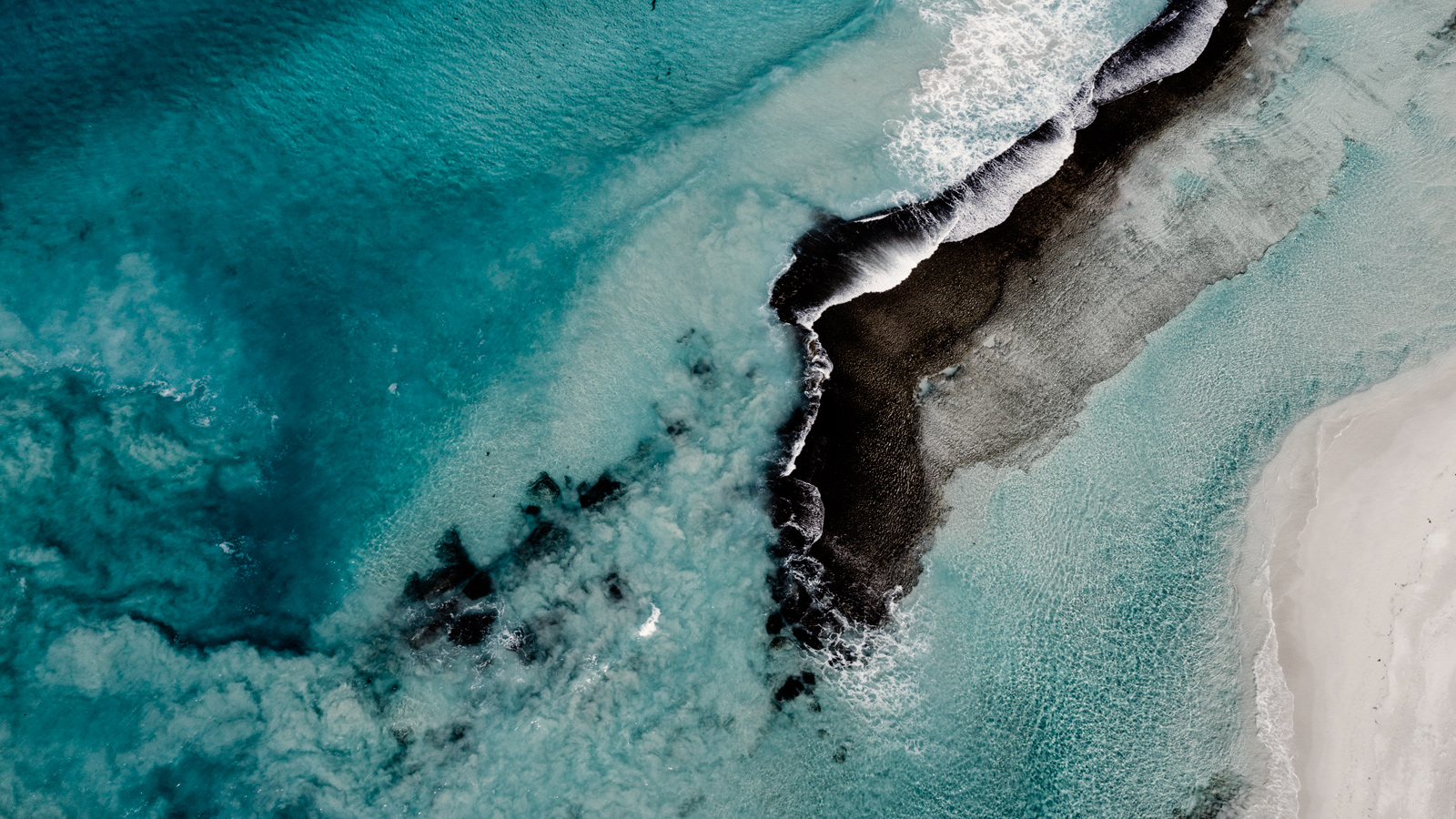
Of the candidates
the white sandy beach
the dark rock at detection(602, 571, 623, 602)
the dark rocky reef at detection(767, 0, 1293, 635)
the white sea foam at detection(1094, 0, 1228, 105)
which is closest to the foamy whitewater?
the dark rock at detection(602, 571, 623, 602)

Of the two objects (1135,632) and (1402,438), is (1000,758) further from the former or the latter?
(1402,438)

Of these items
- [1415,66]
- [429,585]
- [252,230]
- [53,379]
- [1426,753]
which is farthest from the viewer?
[1415,66]

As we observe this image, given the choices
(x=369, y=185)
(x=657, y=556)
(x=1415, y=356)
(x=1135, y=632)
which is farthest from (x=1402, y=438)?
(x=369, y=185)

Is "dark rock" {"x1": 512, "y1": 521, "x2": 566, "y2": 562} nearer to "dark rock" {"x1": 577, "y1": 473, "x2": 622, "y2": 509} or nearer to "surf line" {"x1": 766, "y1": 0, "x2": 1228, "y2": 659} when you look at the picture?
"dark rock" {"x1": 577, "y1": 473, "x2": 622, "y2": 509}

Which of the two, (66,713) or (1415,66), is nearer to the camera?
(66,713)

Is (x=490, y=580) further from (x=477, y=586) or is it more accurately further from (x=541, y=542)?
(x=541, y=542)

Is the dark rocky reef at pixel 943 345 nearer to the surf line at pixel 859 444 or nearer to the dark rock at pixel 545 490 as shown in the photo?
the surf line at pixel 859 444

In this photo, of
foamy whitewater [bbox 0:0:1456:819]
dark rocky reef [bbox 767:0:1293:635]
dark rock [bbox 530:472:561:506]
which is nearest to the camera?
foamy whitewater [bbox 0:0:1456:819]
